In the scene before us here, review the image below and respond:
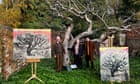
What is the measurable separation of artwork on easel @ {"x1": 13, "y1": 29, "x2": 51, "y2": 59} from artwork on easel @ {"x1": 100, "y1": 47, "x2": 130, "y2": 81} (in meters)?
2.03

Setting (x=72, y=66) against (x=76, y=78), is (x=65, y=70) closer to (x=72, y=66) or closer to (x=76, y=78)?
(x=72, y=66)

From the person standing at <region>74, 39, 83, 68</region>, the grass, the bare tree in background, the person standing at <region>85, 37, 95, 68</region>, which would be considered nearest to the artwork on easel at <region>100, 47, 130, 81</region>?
the grass

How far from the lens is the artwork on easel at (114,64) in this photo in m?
12.9

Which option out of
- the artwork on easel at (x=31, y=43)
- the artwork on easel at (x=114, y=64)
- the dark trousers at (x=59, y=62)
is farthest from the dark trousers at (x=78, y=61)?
the artwork on easel at (x=31, y=43)

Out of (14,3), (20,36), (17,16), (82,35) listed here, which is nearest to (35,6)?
(17,16)

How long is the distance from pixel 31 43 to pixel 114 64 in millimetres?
3014

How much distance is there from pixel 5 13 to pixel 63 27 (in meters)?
3.88

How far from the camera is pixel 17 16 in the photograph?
21781 millimetres

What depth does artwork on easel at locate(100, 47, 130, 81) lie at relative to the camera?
42.5ft

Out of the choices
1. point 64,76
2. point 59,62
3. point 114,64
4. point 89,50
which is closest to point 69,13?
point 89,50

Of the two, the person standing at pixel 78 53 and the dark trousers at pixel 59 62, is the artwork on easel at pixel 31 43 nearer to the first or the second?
the dark trousers at pixel 59 62

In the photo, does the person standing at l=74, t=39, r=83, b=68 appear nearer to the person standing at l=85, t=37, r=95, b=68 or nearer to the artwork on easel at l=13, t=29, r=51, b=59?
the person standing at l=85, t=37, r=95, b=68

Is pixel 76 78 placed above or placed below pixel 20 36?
below

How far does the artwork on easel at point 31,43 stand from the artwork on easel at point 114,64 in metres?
2.03
